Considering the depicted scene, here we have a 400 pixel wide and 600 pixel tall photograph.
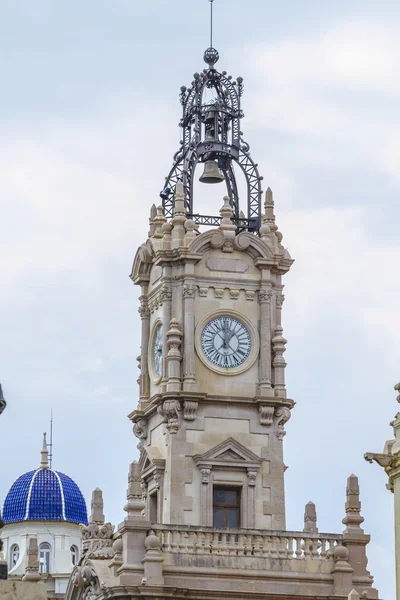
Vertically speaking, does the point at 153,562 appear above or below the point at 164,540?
below

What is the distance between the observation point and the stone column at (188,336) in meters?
59.7

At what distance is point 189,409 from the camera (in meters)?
59.5

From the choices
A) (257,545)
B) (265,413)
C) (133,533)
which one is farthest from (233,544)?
(265,413)

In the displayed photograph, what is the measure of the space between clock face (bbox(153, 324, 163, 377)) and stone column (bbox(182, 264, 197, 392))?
1352 millimetres

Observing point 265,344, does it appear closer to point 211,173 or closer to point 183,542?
point 211,173

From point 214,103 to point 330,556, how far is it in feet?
50.7

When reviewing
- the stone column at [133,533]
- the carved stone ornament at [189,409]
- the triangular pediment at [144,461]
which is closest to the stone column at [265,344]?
the carved stone ornament at [189,409]

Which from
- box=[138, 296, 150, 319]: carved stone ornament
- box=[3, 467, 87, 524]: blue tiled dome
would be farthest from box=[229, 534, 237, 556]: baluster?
box=[3, 467, 87, 524]: blue tiled dome

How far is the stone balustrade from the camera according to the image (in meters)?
55.8

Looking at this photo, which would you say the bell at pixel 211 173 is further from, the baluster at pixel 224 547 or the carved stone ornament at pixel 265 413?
the baluster at pixel 224 547

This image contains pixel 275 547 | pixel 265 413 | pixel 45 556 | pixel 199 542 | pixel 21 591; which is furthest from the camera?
pixel 45 556

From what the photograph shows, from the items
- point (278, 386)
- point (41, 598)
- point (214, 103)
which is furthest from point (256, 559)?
point (41, 598)

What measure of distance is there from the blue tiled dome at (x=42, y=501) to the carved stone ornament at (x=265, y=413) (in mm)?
29090

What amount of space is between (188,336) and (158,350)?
1.86 meters
